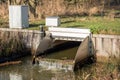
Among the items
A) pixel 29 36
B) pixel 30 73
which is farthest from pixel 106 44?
pixel 29 36

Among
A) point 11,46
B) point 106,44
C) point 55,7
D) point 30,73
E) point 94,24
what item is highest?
point 55,7

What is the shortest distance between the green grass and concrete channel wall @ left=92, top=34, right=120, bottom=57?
49cm

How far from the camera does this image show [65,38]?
1847 cm

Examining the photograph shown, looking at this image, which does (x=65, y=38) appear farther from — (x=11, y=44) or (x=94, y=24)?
(x=11, y=44)

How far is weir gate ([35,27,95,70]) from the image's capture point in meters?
16.8

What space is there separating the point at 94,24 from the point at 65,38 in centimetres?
224

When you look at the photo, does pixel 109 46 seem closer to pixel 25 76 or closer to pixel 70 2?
pixel 25 76

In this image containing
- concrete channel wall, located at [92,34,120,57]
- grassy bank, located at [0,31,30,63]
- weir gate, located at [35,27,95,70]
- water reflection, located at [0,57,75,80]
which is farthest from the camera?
grassy bank, located at [0,31,30,63]

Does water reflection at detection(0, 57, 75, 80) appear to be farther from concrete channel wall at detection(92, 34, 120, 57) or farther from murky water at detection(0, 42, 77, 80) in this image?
concrete channel wall at detection(92, 34, 120, 57)

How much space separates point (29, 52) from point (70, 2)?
988 centimetres

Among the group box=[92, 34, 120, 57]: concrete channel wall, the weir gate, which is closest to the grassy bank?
the weir gate

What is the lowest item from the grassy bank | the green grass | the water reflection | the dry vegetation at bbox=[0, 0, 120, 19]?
the water reflection

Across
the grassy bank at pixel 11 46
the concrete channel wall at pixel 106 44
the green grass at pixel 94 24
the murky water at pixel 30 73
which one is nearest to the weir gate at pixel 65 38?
the concrete channel wall at pixel 106 44

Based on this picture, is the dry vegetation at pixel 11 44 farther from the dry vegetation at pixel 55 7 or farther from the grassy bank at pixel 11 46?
the dry vegetation at pixel 55 7
